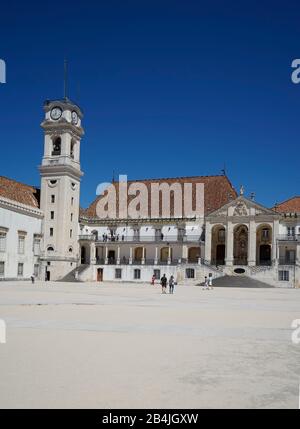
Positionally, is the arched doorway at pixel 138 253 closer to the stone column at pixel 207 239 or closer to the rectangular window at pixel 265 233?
the stone column at pixel 207 239

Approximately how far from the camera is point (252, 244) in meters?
54.7

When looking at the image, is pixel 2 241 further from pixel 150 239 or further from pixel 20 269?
pixel 150 239

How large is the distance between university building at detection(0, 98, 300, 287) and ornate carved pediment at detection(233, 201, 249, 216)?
0.40 ft

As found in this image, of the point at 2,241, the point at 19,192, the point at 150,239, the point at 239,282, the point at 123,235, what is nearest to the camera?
the point at 239,282

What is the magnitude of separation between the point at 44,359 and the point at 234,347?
14.4 ft

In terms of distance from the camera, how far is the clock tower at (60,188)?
188 ft

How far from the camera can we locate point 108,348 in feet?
33.2

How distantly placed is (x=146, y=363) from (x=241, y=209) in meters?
48.7

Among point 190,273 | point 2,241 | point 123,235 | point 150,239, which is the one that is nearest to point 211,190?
point 150,239

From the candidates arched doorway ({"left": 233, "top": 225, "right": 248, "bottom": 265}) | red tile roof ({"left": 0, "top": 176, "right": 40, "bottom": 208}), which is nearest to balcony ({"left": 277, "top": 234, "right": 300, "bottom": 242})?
arched doorway ({"left": 233, "top": 225, "right": 248, "bottom": 265})

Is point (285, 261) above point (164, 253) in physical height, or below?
below

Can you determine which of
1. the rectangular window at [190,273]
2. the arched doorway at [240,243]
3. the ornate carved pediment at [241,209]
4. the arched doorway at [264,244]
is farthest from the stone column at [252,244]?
the rectangular window at [190,273]

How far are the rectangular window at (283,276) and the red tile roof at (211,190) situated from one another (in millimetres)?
12683

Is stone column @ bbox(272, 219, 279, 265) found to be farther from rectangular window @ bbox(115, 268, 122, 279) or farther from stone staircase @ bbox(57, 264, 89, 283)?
Result: stone staircase @ bbox(57, 264, 89, 283)
